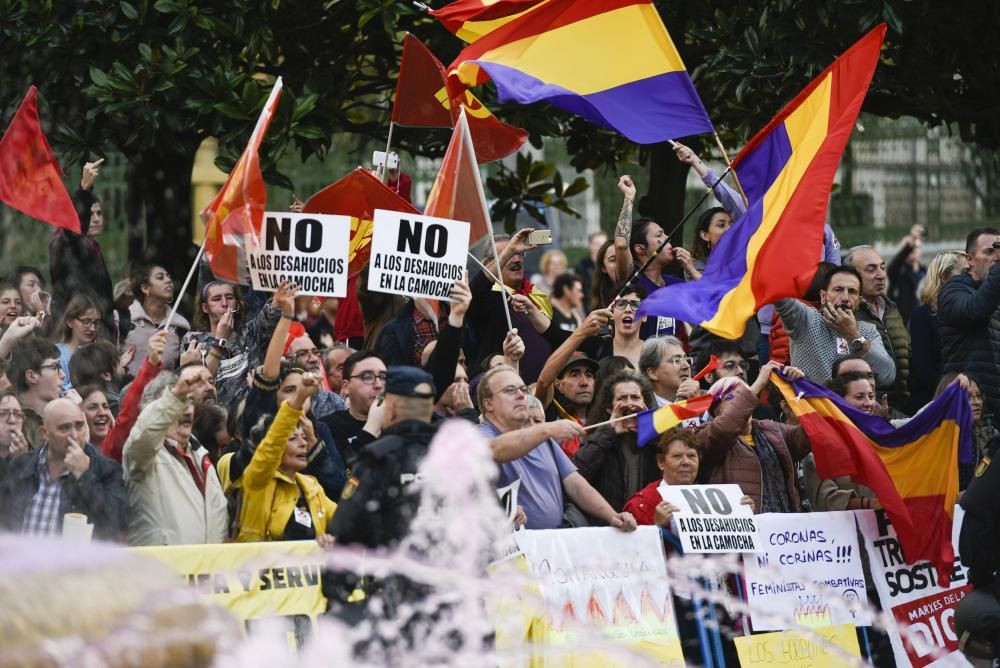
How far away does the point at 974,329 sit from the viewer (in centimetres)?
1150

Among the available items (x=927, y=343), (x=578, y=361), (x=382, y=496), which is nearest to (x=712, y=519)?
(x=578, y=361)

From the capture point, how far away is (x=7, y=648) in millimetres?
2656

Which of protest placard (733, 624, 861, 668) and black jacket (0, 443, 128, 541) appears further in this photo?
protest placard (733, 624, 861, 668)

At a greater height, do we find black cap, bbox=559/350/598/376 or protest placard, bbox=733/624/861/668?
black cap, bbox=559/350/598/376

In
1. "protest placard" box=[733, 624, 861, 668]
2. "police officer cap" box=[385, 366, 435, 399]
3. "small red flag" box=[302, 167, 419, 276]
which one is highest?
"small red flag" box=[302, 167, 419, 276]

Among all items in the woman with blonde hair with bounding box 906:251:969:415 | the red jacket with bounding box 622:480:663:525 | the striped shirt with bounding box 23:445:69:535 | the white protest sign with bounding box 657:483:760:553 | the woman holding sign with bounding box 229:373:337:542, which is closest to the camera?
the striped shirt with bounding box 23:445:69:535

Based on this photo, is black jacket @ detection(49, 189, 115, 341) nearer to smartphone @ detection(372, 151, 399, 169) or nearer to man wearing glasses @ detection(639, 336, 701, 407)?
smartphone @ detection(372, 151, 399, 169)

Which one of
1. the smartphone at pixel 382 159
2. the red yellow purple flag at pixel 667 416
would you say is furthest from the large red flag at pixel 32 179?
the red yellow purple flag at pixel 667 416

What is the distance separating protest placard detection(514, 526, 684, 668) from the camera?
27.9ft

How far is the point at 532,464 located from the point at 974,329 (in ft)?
13.2

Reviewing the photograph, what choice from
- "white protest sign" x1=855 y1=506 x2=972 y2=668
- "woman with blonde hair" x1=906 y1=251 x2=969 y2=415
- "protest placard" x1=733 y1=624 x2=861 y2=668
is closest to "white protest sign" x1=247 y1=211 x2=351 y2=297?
"protest placard" x1=733 y1=624 x2=861 y2=668

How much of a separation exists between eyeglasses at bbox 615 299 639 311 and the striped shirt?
4259 millimetres

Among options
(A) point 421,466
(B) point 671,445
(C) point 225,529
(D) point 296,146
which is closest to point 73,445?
(C) point 225,529

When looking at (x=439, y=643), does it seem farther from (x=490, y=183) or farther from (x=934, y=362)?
(x=490, y=183)
